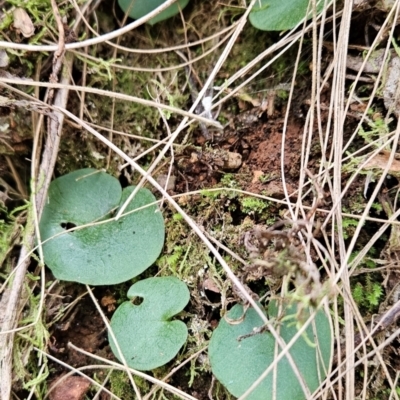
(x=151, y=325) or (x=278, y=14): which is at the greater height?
(x=278, y=14)

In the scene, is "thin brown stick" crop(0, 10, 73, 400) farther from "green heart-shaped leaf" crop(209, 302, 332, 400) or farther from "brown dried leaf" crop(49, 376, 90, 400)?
"green heart-shaped leaf" crop(209, 302, 332, 400)

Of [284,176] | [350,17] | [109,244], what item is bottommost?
[109,244]

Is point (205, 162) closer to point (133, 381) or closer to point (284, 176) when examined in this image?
point (284, 176)

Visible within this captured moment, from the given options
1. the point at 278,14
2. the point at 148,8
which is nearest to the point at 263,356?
the point at 278,14

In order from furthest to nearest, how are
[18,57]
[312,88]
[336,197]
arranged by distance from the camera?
[18,57]
[312,88]
[336,197]

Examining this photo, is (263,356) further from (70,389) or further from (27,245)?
(27,245)

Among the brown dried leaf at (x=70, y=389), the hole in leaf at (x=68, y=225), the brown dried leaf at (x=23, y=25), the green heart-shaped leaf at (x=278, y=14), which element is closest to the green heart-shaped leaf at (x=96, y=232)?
the hole in leaf at (x=68, y=225)

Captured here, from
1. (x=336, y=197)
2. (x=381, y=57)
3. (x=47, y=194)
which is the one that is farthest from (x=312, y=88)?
(x=47, y=194)

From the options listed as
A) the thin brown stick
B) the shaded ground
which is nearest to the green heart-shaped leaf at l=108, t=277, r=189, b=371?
the shaded ground
